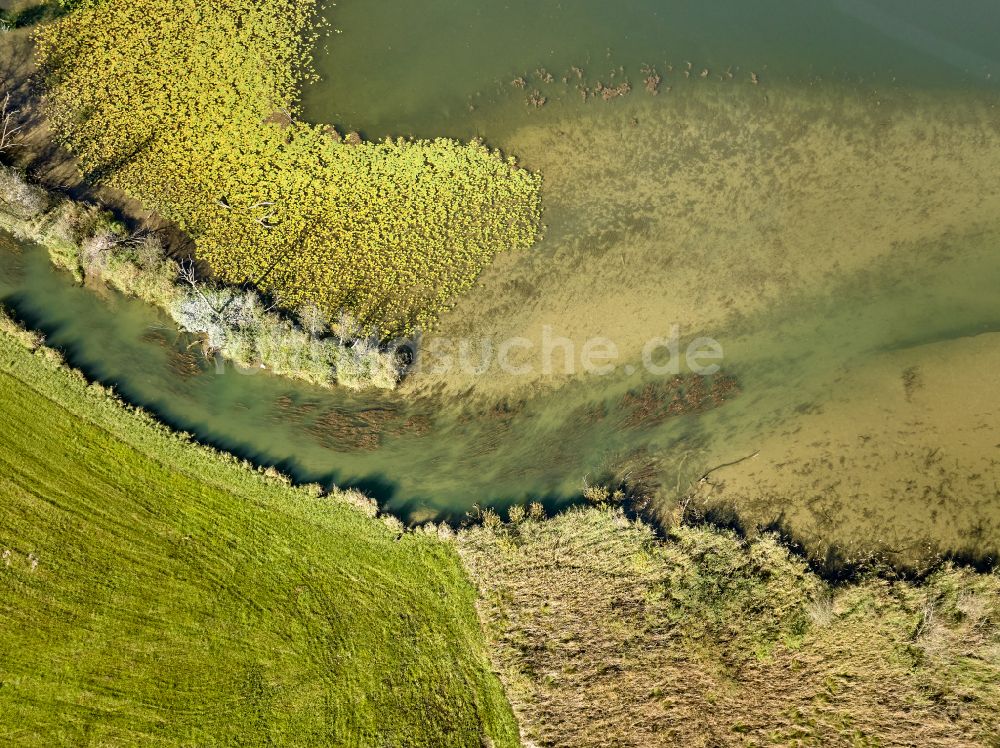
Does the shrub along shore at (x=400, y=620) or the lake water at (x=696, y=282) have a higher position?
the lake water at (x=696, y=282)

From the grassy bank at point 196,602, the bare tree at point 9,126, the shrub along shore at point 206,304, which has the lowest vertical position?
the grassy bank at point 196,602

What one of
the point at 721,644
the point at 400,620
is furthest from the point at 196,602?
the point at 721,644

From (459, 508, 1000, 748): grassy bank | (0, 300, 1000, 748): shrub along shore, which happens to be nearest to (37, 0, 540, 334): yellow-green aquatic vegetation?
(0, 300, 1000, 748): shrub along shore

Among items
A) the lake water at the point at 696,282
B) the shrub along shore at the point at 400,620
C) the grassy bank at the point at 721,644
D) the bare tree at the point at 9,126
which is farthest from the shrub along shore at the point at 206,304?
the grassy bank at the point at 721,644

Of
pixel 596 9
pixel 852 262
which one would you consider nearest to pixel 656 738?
pixel 852 262

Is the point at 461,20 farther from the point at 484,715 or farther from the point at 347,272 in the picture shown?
the point at 484,715

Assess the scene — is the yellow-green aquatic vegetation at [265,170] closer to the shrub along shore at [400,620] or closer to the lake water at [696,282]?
the lake water at [696,282]
